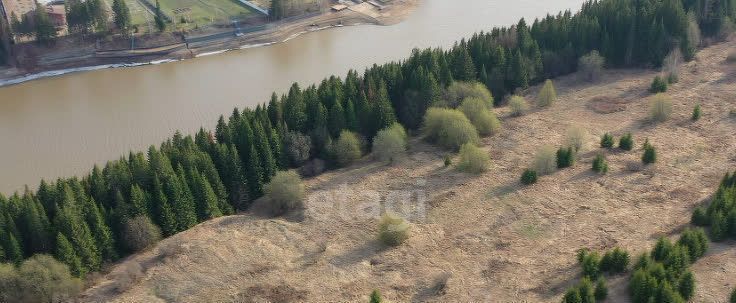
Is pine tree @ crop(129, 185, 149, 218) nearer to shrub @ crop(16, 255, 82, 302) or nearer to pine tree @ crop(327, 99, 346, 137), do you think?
shrub @ crop(16, 255, 82, 302)

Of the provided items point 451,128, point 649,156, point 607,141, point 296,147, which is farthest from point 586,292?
point 296,147

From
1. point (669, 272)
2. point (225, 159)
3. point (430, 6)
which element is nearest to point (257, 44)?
point (430, 6)

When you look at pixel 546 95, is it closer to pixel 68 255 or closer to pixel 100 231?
pixel 100 231

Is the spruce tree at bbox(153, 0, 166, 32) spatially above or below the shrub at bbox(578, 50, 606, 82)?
above

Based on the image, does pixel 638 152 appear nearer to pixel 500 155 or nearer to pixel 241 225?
pixel 500 155

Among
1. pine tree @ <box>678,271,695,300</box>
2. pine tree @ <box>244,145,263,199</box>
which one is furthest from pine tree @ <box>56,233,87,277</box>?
pine tree @ <box>678,271,695,300</box>
